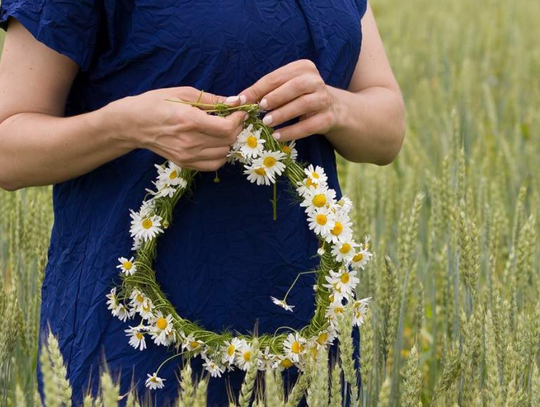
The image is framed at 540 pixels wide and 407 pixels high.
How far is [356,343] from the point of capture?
1784mm

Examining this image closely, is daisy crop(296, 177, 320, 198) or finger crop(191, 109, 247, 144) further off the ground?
finger crop(191, 109, 247, 144)

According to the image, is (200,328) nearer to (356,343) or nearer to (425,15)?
(356,343)

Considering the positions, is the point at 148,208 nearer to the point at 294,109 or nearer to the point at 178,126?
the point at 178,126

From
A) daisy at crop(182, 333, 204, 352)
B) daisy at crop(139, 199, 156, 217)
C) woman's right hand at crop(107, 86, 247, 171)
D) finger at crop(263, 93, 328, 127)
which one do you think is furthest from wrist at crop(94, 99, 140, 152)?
daisy at crop(182, 333, 204, 352)

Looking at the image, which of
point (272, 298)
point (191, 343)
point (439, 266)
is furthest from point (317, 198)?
point (439, 266)

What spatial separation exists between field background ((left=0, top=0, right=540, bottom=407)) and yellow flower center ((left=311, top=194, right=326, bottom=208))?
214mm

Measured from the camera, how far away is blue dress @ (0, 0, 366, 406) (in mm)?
1527

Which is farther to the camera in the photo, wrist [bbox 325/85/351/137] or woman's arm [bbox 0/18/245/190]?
wrist [bbox 325/85/351/137]

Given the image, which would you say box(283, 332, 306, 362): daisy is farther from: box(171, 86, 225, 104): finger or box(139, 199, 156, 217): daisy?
box(171, 86, 225, 104): finger

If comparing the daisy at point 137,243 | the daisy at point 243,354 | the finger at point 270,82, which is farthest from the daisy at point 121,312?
the finger at point 270,82

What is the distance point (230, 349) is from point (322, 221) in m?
0.26

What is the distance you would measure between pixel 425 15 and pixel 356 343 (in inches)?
205

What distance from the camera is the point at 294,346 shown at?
A: 5.13 feet

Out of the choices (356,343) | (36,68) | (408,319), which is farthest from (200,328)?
(408,319)
